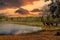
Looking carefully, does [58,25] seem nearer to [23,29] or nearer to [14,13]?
[23,29]

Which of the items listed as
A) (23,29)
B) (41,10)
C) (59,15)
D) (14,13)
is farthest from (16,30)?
(59,15)

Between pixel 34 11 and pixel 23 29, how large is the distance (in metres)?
0.53

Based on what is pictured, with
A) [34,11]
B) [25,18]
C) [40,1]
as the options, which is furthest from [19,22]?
[40,1]

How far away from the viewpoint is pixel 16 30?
4.26 m

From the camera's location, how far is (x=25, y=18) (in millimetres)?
4297

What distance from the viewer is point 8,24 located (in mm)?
4273

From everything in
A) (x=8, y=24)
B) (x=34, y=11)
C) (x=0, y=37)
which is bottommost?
(x=0, y=37)

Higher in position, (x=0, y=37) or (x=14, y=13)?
(x=14, y=13)

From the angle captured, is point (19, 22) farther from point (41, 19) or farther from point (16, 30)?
point (41, 19)

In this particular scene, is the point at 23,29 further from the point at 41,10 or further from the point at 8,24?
the point at 41,10

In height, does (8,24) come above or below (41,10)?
below

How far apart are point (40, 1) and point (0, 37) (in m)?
1.35

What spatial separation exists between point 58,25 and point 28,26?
75cm

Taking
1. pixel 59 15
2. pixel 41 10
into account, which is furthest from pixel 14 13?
pixel 59 15
